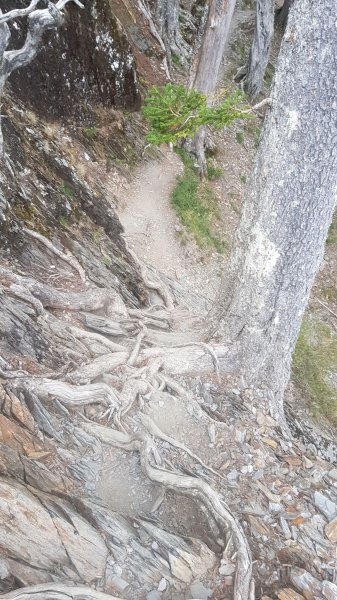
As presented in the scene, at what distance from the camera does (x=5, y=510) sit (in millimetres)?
3609

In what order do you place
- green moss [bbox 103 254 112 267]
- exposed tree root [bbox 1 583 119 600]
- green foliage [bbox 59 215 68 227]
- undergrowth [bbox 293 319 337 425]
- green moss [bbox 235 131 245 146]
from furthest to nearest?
1. green moss [bbox 235 131 245 146]
2. undergrowth [bbox 293 319 337 425]
3. green moss [bbox 103 254 112 267]
4. green foliage [bbox 59 215 68 227]
5. exposed tree root [bbox 1 583 119 600]

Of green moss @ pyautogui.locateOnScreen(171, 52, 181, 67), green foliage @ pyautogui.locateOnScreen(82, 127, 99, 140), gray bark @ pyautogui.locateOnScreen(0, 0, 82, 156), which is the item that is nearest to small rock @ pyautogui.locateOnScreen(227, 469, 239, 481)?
gray bark @ pyautogui.locateOnScreen(0, 0, 82, 156)

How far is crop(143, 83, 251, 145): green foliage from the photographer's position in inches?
208

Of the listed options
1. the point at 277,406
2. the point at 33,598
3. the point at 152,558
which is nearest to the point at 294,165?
the point at 277,406

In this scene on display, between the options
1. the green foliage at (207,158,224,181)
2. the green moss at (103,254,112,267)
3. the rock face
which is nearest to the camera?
the green moss at (103,254,112,267)

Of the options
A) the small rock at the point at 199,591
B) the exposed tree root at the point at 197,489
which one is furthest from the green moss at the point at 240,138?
the small rock at the point at 199,591

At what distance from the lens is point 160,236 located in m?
11.5

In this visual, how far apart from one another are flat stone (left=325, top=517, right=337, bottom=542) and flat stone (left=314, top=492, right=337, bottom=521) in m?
0.11

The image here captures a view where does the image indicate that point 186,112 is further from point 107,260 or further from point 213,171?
point 213,171

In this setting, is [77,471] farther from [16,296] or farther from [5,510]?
[16,296]

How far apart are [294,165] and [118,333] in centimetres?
348

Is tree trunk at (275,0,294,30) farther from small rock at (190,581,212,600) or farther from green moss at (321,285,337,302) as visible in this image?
small rock at (190,581,212,600)

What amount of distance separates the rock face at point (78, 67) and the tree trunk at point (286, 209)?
6.23 metres

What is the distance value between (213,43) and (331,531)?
11.8 metres
